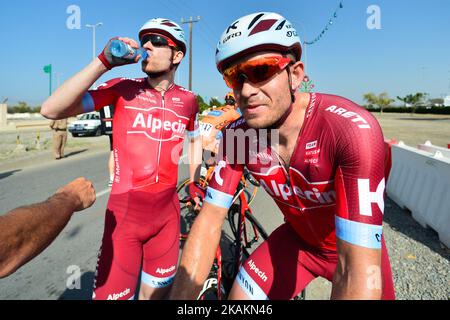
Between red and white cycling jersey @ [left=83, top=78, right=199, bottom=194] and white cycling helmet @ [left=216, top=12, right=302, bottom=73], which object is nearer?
white cycling helmet @ [left=216, top=12, right=302, bottom=73]

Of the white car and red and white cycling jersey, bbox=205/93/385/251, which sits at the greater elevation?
the white car

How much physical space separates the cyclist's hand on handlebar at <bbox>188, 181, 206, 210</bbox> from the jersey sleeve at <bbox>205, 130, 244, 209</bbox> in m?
1.17

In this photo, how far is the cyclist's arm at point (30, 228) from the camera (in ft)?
3.66

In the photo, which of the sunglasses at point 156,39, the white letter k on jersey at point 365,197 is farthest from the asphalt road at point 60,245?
the white letter k on jersey at point 365,197

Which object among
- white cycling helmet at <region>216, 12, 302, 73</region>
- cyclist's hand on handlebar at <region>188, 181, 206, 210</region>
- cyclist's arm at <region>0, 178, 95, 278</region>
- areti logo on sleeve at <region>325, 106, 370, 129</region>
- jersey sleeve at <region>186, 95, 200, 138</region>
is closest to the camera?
cyclist's arm at <region>0, 178, 95, 278</region>

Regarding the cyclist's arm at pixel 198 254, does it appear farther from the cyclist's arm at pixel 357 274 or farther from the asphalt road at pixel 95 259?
the asphalt road at pixel 95 259

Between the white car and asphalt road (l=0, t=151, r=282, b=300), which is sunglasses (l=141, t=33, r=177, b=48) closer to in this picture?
asphalt road (l=0, t=151, r=282, b=300)

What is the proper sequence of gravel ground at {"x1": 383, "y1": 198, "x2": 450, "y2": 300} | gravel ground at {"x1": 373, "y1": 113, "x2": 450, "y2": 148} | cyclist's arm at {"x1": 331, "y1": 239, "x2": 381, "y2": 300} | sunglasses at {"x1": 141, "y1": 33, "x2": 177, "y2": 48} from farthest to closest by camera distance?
gravel ground at {"x1": 373, "y1": 113, "x2": 450, "y2": 148}, gravel ground at {"x1": 383, "y1": 198, "x2": 450, "y2": 300}, sunglasses at {"x1": 141, "y1": 33, "x2": 177, "y2": 48}, cyclist's arm at {"x1": 331, "y1": 239, "x2": 381, "y2": 300}

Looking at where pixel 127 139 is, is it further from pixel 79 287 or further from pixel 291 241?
pixel 79 287

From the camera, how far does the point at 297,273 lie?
7.39 feet

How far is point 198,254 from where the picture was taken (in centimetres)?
184

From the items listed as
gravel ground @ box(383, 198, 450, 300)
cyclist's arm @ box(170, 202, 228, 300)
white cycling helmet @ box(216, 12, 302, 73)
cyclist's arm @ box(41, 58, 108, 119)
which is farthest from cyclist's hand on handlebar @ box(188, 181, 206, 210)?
gravel ground @ box(383, 198, 450, 300)

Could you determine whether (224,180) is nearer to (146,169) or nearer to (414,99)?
(146,169)

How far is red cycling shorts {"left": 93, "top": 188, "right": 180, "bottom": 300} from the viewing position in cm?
219
